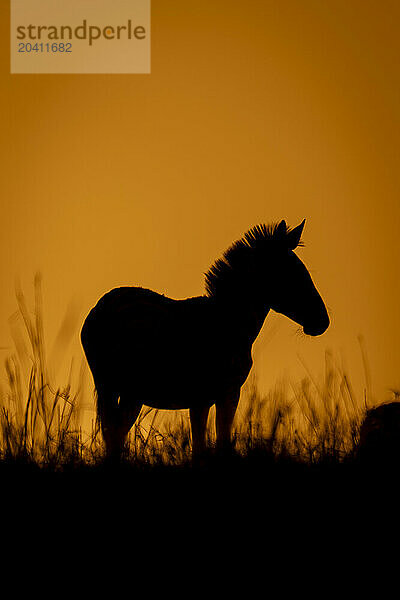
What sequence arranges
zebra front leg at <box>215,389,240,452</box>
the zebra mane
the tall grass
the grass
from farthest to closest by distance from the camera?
the zebra mane, zebra front leg at <box>215,389,240,452</box>, the tall grass, the grass

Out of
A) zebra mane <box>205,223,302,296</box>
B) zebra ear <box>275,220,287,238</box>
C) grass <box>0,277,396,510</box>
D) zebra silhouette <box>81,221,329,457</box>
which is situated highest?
zebra ear <box>275,220,287,238</box>

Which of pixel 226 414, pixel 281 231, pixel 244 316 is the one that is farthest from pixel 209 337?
pixel 281 231

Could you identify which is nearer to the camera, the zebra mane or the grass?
the grass

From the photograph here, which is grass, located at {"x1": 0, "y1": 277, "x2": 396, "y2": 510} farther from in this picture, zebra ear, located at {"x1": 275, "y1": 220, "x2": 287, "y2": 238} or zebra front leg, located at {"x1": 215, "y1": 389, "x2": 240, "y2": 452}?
zebra ear, located at {"x1": 275, "y1": 220, "x2": 287, "y2": 238}

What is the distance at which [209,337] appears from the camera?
2510 mm

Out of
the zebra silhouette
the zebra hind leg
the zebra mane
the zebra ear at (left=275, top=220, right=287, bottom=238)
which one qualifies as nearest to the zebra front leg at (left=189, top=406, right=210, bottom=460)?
the zebra silhouette

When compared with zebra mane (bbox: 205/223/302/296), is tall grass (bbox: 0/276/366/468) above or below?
below

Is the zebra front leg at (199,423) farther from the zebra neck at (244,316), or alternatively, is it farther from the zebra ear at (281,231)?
the zebra ear at (281,231)

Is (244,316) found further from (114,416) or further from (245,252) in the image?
(114,416)

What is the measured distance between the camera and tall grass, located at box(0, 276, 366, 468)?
226 cm

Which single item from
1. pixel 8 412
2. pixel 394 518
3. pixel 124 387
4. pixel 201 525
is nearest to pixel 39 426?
A: pixel 8 412

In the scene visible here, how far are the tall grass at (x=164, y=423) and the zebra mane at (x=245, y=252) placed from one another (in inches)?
16.9

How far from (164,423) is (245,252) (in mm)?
752

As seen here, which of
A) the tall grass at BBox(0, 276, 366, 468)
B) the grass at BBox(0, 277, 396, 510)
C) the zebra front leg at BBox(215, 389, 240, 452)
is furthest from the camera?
the zebra front leg at BBox(215, 389, 240, 452)
